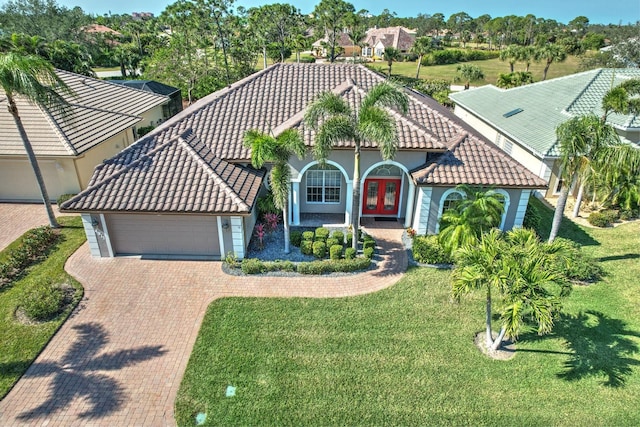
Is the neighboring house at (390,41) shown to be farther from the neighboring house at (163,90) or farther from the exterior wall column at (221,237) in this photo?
the exterior wall column at (221,237)

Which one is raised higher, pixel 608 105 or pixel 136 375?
pixel 608 105

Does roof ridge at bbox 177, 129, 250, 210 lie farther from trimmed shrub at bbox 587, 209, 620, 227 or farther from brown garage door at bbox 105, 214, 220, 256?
trimmed shrub at bbox 587, 209, 620, 227

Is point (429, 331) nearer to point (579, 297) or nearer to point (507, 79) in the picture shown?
point (579, 297)

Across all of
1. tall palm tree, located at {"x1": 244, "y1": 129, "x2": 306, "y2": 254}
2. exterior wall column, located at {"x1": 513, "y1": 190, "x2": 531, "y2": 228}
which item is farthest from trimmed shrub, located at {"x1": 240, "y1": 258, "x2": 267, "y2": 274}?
exterior wall column, located at {"x1": 513, "y1": 190, "x2": 531, "y2": 228}

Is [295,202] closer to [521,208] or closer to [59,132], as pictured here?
[521,208]

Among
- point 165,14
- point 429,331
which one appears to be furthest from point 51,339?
point 165,14

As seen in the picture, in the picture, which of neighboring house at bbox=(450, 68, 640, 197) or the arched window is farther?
neighboring house at bbox=(450, 68, 640, 197)
